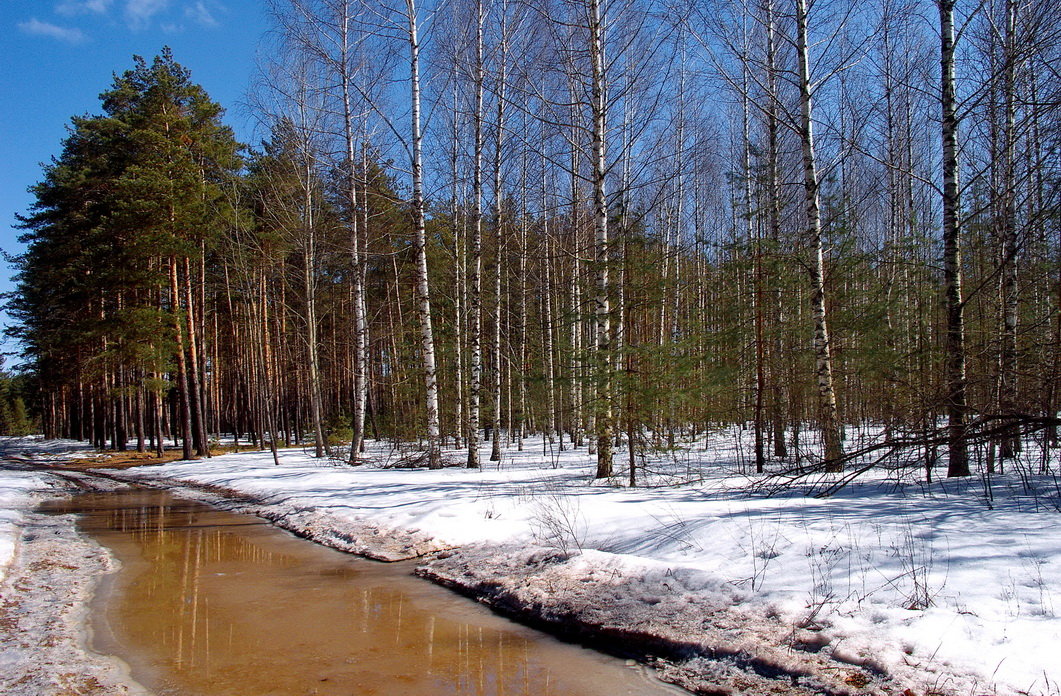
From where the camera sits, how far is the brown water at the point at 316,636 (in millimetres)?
4141

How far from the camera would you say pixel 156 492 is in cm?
1589

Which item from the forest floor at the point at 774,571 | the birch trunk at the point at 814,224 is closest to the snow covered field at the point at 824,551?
the forest floor at the point at 774,571

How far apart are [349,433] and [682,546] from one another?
60.3 ft

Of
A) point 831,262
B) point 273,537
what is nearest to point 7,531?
Answer: point 273,537

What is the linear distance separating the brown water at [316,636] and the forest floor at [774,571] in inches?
14.6

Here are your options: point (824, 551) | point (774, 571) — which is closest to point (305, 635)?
point (774, 571)

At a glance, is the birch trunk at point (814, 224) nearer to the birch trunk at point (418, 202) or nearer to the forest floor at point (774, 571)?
the forest floor at point (774, 571)

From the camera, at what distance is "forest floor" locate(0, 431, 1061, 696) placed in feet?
12.2

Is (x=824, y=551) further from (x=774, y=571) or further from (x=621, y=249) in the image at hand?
(x=621, y=249)

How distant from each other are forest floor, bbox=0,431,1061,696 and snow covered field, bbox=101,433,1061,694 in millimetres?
16

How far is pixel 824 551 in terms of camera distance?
523 cm

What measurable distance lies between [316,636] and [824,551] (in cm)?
409

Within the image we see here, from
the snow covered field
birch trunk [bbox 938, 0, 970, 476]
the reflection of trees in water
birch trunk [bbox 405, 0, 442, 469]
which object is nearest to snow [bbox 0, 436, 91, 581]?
the reflection of trees in water

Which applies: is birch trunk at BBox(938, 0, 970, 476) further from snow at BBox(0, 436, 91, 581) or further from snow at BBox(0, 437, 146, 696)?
snow at BBox(0, 436, 91, 581)
